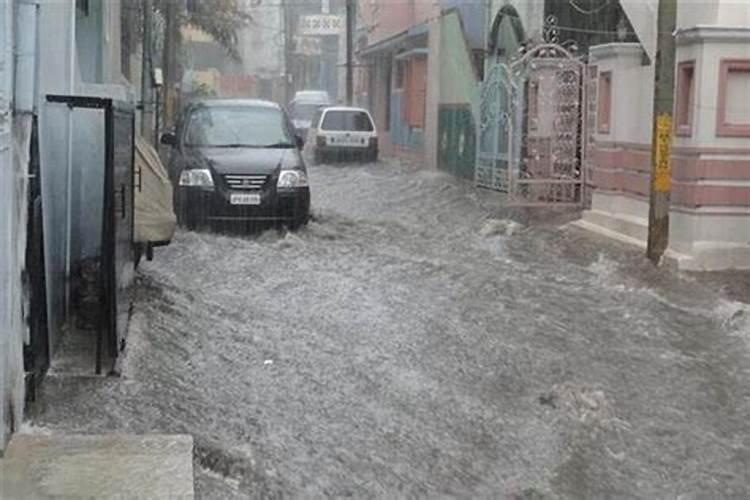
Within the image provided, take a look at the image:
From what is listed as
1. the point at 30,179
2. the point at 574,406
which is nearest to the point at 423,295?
the point at 574,406

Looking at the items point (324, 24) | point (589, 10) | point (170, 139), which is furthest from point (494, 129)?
point (324, 24)

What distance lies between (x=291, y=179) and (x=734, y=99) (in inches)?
222

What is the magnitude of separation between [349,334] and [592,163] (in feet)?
28.4

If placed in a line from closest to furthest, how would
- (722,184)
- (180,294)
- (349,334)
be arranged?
(349,334) → (180,294) → (722,184)

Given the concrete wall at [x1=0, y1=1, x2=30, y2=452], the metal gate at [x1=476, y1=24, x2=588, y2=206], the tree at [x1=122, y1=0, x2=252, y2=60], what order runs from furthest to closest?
the tree at [x1=122, y1=0, x2=252, y2=60] → the metal gate at [x1=476, y1=24, x2=588, y2=206] → the concrete wall at [x1=0, y1=1, x2=30, y2=452]

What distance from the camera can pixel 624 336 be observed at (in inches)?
373

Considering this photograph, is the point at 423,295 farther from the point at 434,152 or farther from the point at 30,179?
the point at 434,152

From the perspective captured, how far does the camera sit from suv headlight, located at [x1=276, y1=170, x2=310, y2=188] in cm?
1508

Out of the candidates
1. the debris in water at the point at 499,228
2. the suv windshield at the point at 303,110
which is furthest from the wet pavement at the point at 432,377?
the suv windshield at the point at 303,110

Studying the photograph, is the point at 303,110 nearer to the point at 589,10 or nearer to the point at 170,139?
the point at 589,10

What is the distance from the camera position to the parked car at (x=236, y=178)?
14891 mm

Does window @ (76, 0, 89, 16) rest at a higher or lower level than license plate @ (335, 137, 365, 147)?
higher

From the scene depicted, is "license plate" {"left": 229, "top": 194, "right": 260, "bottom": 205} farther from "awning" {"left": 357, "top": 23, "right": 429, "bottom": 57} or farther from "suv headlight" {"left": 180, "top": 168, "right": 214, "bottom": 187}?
"awning" {"left": 357, "top": 23, "right": 429, "bottom": 57}

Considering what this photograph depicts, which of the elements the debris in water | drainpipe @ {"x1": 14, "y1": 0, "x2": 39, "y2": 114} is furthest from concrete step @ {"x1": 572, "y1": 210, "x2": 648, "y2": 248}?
drainpipe @ {"x1": 14, "y1": 0, "x2": 39, "y2": 114}
